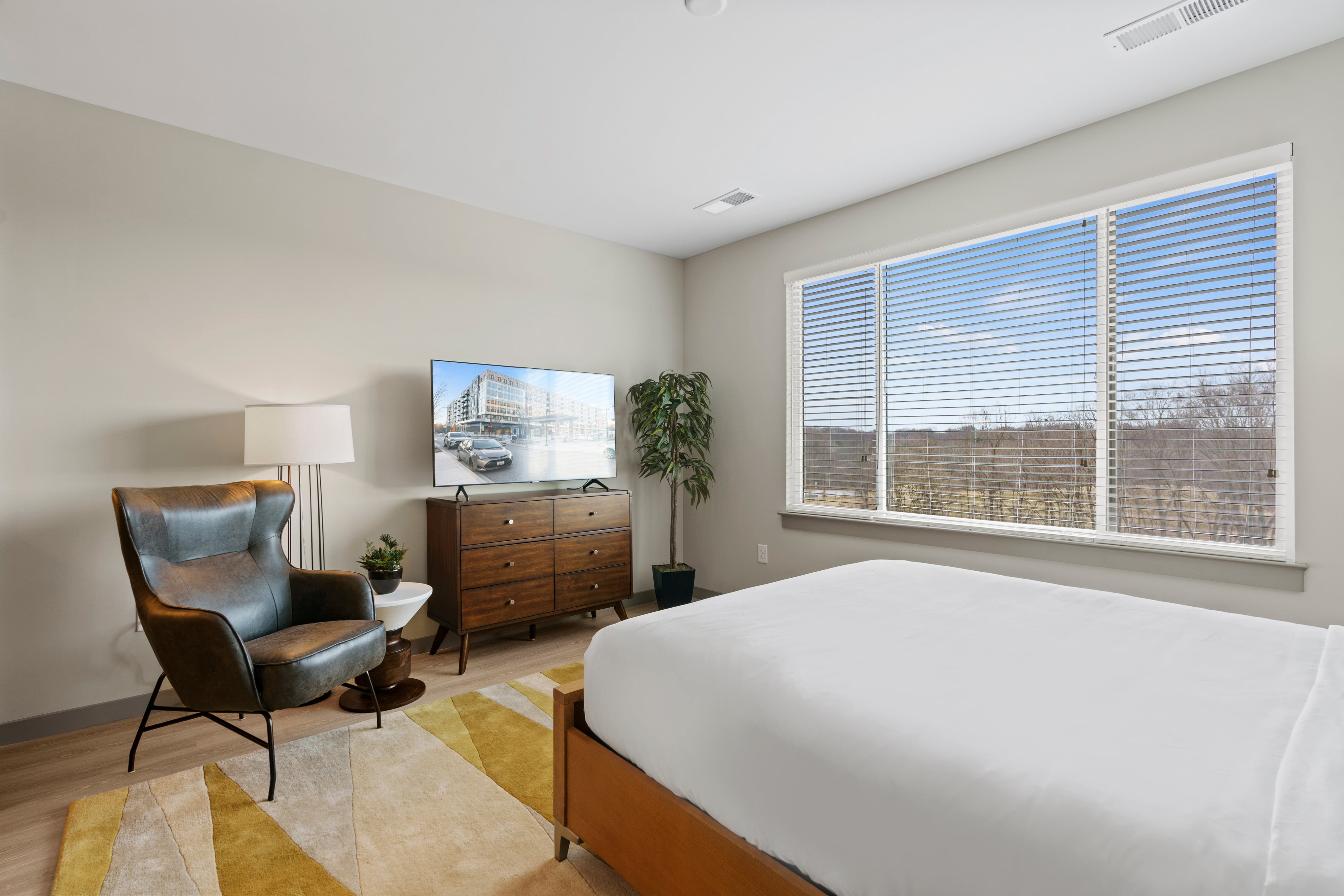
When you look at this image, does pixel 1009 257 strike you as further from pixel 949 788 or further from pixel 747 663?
pixel 949 788

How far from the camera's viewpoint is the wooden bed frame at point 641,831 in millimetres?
1263

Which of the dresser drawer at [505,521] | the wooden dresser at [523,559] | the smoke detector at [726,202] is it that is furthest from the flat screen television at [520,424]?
the smoke detector at [726,202]

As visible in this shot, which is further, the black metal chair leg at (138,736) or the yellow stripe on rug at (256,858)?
the black metal chair leg at (138,736)

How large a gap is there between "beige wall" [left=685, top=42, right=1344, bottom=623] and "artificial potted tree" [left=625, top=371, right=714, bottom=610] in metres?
0.18

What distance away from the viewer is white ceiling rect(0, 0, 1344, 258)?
2.18 metres

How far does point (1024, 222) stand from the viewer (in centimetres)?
316

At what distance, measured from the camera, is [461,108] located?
2762 millimetres

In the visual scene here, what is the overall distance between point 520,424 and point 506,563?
0.86 m

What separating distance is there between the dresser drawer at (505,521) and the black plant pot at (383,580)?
42 centimetres

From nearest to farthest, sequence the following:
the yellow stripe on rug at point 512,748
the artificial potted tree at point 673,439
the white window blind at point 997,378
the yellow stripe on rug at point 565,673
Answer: the yellow stripe on rug at point 512,748 < the white window blind at point 997,378 < the yellow stripe on rug at point 565,673 < the artificial potted tree at point 673,439

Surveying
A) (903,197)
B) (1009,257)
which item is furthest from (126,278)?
(1009,257)

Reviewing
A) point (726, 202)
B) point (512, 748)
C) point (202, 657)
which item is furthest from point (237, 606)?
point (726, 202)

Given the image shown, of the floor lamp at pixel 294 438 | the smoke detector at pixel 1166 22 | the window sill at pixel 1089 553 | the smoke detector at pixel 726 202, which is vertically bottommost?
the window sill at pixel 1089 553

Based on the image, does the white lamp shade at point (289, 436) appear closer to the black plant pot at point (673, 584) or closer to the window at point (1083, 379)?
the black plant pot at point (673, 584)
